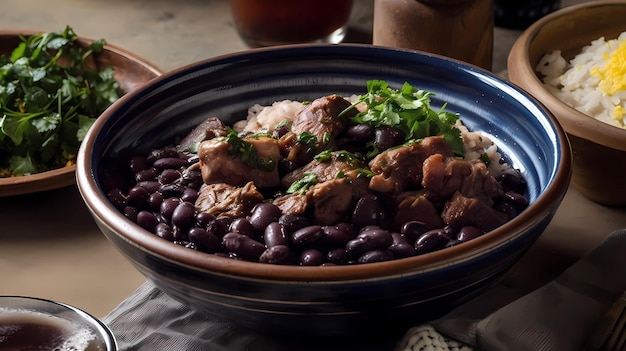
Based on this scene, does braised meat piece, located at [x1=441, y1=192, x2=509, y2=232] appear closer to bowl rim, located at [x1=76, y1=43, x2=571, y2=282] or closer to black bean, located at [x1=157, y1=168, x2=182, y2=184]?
bowl rim, located at [x1=76, y1=43, x2=571, y2=282]

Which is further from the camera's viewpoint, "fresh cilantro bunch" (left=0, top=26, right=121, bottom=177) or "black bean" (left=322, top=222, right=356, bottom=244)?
"fresh cilantro bunch" (left=0, top=26, right=121, bottom=177)

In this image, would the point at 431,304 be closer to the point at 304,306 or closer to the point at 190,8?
the point at 304,306

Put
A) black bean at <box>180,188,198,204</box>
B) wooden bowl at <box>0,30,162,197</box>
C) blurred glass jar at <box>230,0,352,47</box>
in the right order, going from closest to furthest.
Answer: black bean at <box>180,188,198,204</box> → wooden bowl at <box>0,30,162,197</box> → blurred glass jar at <box>230,0,352,47</box>

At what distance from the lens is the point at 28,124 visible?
2.78 m

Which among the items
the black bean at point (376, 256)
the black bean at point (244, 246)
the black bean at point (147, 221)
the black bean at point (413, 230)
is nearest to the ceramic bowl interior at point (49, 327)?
the black bean at point (147, 221)

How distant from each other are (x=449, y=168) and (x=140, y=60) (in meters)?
1.57

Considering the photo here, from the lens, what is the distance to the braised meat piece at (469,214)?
6.57ft

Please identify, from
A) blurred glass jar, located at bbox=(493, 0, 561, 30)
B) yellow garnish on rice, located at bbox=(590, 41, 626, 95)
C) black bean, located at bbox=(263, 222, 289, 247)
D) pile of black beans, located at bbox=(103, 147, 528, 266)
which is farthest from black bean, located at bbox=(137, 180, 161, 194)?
blurred glass jar, located at bbox=(493, 0, 561, 30)

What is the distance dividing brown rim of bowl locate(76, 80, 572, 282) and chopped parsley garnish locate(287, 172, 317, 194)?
43 centimetres

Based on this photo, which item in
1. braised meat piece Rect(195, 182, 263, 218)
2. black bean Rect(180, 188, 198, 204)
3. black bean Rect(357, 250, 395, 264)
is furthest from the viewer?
black bean Rect(180, 188, 198, 204)

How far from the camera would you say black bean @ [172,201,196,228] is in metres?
2.02

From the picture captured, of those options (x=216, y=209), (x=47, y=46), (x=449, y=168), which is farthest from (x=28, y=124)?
(x=449, y=168)

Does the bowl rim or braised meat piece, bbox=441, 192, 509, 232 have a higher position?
the bowl rim

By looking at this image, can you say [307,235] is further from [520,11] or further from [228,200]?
[520,11]
